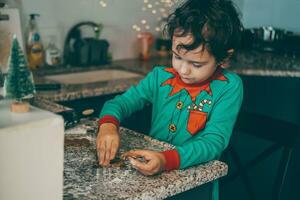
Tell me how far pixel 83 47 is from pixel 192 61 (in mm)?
1440

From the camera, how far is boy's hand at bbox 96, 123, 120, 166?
1061mm

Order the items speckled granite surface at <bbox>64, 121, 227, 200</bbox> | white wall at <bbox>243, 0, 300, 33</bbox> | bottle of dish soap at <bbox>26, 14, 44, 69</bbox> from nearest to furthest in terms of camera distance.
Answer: speckled granite surface at <bbox>64, 121, 227, 200</bbox> → bottle of dish soap at <bbox>26, 14, 44, 69</bbox> → white wall at <bbox>243, 0, 300, 33</bbox>

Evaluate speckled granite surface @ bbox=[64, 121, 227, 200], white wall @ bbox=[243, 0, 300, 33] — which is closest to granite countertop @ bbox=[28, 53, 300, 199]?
speckled granite surface @ bbox=[64, 121, 227, 200]

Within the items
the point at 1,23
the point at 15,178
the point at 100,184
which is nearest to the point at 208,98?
the point at 100,184

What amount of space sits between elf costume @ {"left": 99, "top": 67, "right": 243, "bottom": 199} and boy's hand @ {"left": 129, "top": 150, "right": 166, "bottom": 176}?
0.48 ft

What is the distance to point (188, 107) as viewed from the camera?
1.39 m

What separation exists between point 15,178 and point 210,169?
50 cm

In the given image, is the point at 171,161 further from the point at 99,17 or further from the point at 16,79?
the point at 99,17

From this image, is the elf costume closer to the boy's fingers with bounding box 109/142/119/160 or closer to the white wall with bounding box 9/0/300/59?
the boy's fingers with bounding box 109/142/119/160

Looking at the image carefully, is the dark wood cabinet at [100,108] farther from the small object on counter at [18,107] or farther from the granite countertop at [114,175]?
the small object on counter at [18,107]

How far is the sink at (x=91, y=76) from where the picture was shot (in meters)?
2.49

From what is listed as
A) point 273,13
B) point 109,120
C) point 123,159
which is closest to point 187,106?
point 109,120

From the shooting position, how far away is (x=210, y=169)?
1064 millimetres

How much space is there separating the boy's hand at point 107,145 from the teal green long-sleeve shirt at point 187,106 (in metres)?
0.17
